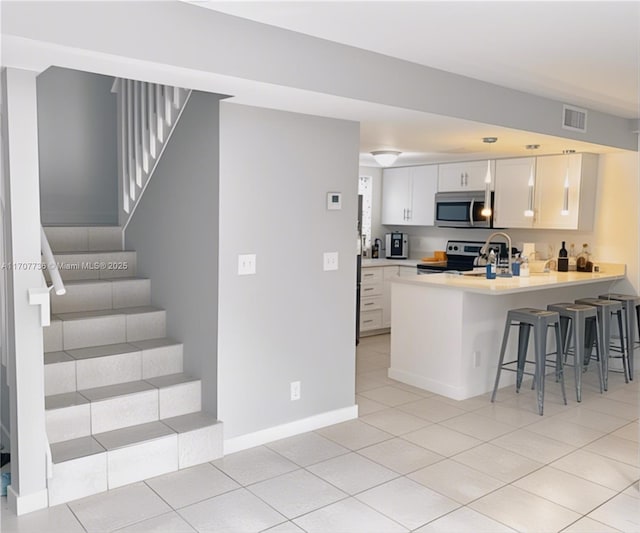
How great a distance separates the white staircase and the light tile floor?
11 centimetres

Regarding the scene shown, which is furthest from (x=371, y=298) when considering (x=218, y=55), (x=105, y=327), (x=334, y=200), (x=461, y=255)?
(x=218, y=55)

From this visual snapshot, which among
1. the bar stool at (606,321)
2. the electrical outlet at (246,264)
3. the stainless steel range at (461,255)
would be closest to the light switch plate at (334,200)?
the electrical outlet at (246,264)

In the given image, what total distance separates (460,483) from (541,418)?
1369mm

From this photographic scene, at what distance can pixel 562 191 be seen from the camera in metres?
5.77

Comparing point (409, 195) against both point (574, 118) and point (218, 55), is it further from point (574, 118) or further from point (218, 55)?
point (218, 55)

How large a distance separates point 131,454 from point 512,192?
4695 millimetres

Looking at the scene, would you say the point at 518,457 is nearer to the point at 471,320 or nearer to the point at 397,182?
the point at 471,320

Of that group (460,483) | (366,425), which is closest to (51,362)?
(366,425)

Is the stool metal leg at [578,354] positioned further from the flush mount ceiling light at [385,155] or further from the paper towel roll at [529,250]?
the flush mount ceiling light at [385,155]

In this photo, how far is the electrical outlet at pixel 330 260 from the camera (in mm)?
3992

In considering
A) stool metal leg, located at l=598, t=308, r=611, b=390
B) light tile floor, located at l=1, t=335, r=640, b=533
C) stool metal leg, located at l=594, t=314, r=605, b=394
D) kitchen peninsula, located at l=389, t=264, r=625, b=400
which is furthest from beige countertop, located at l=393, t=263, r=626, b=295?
light tile floor, located at l=1, t=335, r=640, b=533

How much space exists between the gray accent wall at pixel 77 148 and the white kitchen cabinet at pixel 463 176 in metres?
3.73

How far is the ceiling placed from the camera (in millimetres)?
2582

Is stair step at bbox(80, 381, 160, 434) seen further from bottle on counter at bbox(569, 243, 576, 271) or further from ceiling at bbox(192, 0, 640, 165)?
bottle on counter at bbox(569, 243, 576, 271)
